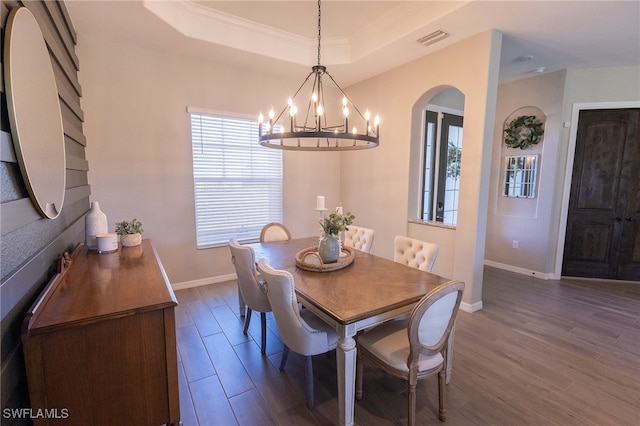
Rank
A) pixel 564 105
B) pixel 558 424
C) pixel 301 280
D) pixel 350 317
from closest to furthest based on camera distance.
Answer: pixel 350 317, pixel 558 424, pixel 301 280, pixel 564 105

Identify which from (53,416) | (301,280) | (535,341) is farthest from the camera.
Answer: (535,341)

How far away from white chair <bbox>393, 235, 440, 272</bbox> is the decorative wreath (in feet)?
10.3

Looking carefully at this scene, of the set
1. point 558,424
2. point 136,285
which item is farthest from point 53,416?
point 558,424

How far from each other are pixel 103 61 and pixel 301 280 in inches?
127

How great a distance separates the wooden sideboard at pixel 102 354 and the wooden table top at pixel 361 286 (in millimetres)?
841

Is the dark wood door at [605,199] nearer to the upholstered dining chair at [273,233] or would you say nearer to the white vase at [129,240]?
the upholstered dining chair at [273,233]

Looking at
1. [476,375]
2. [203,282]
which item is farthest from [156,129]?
[476,375]

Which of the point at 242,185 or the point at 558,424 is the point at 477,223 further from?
the point at 242,185

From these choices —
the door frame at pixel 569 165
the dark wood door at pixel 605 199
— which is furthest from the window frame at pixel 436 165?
the dark wood door at pixel 605 199

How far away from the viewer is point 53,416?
1249 millimetres

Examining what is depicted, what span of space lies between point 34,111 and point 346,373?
6.83 ft

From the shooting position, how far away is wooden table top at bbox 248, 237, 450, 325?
5.54 feet

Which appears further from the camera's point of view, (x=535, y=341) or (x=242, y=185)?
(x=242, y=185)

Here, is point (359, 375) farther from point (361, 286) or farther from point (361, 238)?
point (361, 238)
